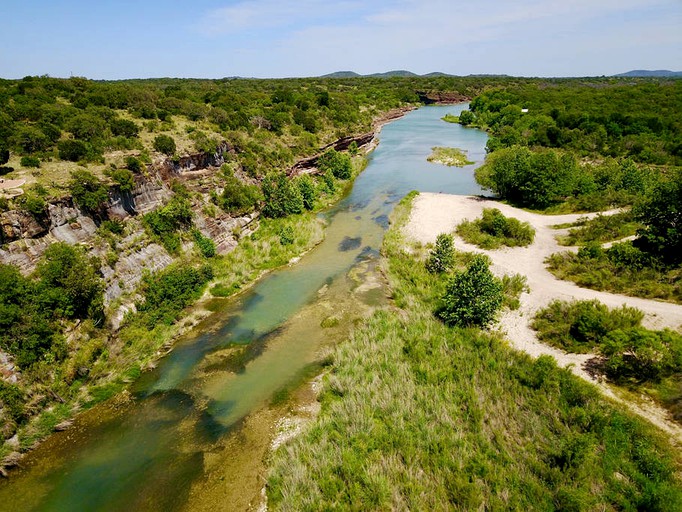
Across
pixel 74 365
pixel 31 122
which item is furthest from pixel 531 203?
pixel 31 122

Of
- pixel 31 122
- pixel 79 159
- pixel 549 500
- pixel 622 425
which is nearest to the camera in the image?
pixel 549 500

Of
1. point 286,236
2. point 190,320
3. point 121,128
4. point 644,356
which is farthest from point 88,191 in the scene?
point 644,356

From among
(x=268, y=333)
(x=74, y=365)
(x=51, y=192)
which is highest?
(x=51, y=192)

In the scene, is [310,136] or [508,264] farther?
[310,136]

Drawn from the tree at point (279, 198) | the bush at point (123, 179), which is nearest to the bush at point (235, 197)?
the tree at point (279, 198)

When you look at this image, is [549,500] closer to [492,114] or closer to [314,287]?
[314,287]

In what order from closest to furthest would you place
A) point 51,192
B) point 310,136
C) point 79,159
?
1. point 51,192
2. point 79,159
3. point 310,136

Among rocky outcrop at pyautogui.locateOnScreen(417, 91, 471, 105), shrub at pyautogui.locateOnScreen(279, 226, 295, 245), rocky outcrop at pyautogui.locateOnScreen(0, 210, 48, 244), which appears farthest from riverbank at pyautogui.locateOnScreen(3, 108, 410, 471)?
rocky outcrop at pyautogui.locateOnScreen(417, 91, 471, 105)
